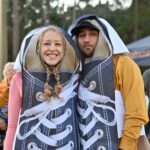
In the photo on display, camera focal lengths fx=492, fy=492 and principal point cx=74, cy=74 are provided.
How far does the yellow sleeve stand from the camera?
287 cm

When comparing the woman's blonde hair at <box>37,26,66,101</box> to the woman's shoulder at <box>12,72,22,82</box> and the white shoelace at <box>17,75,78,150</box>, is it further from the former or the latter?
the woman's shoulder at <box>12,72,22,82</box>

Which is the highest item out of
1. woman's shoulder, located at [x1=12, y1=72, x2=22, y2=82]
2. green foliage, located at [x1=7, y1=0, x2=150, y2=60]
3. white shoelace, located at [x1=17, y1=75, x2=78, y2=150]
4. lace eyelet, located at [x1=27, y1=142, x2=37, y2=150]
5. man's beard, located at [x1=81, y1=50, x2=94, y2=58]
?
green foliage, located at [x1=7, y1=0, x2=150, y2=60]

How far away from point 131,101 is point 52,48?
564mm

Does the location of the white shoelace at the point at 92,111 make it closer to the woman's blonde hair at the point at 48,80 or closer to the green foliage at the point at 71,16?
the woman's blonde hair at the point at 48,80

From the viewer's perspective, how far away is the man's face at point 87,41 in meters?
3.03

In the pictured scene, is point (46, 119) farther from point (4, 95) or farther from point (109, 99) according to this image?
point (4, 95)

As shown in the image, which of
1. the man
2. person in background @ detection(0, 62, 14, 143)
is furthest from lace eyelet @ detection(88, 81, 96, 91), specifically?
person in background @ detection(0, 62, 14, 143)

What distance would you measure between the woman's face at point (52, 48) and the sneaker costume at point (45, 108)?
0.12 feet

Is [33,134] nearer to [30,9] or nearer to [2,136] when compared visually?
[2,136]

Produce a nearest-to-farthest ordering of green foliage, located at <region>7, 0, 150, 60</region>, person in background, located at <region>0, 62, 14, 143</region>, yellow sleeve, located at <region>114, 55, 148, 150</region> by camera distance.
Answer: yellow sleeve, located at <region>114, 55, 148, 150</region> < person in background, located at <region>0, 62, 14, 143</region> < green foliage, located at <region>7, 0, 150, 60</region>

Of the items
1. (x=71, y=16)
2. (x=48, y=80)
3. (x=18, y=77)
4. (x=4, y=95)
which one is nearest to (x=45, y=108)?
(x=48, y=80)

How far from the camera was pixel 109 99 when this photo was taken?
291 cm

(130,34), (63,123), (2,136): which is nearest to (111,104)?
(63,123)

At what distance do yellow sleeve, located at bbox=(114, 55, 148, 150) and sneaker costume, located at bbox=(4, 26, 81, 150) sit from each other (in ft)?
0.86
